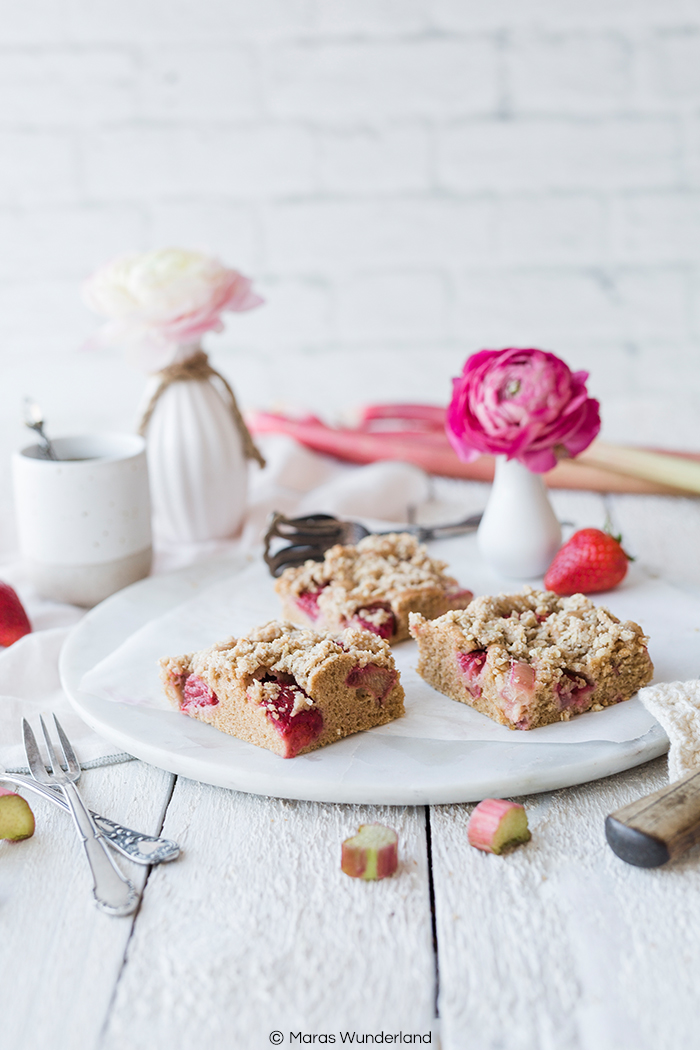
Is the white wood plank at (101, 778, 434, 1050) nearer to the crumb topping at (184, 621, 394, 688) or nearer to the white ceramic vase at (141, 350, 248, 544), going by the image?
the crumb topping at (184, 621, 394, 688)

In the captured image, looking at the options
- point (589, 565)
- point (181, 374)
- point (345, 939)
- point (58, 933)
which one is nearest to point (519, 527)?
point (589, 565)

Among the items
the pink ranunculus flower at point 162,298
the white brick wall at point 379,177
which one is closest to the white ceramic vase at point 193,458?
the pink ranunculus flower at point 162,298

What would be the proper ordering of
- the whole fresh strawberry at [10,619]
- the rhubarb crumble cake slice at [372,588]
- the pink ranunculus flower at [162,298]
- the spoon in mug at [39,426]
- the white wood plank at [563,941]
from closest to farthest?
the white wood plank at [563,941] → the rhubarb crumble cake slice at [372,588] → the whole fresh strawberry at [10,619] → the spoon in mug at [39,426] → the pink ranunculus flower at [162,298]

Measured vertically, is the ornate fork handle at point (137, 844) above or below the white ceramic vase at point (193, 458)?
below

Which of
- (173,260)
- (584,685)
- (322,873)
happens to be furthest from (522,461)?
(322,873)

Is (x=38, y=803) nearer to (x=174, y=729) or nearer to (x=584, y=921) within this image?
(x=174, y=729)

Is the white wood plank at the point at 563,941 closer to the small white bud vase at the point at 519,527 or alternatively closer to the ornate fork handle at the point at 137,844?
the ornate fork handle at the point at 137,844

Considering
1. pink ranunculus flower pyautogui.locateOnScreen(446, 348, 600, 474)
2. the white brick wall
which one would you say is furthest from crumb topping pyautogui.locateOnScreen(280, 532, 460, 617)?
the white brick wall
